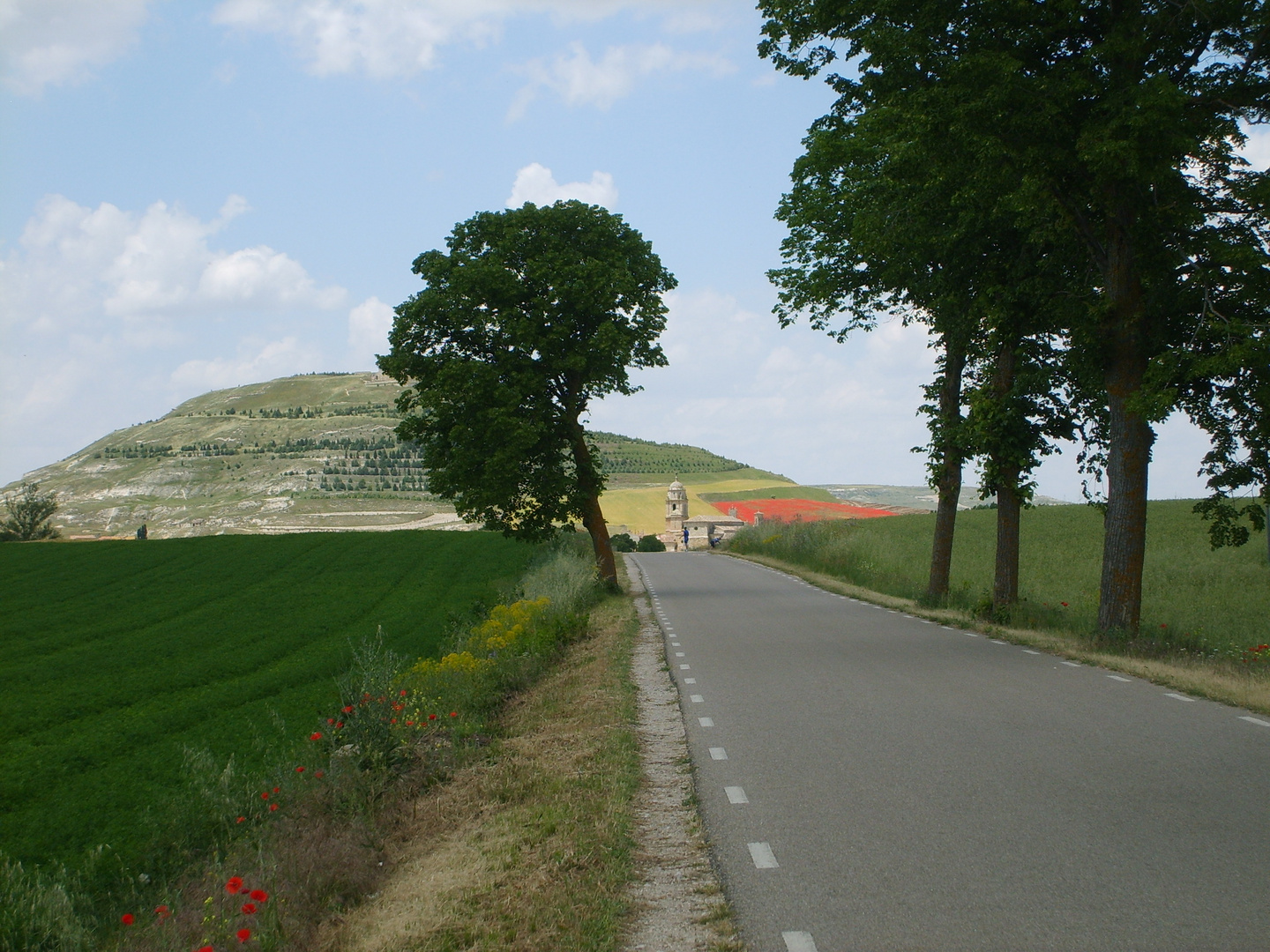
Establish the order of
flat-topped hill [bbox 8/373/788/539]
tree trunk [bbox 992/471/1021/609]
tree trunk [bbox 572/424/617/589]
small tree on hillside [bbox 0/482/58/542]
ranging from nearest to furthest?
1. tree trunk [bbox 992/471/1021/609]
2. tree trunk [bbox 572/424/617/589]
3. small tree on hillside [bbox 0/482/58/542]
4. flat-topped hill [bbox 8/373/788/539]

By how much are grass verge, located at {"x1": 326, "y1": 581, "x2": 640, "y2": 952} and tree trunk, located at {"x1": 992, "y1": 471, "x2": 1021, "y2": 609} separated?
12547mm

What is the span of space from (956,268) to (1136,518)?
5402 mm

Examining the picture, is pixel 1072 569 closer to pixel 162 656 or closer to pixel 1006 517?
pixel 1006 517

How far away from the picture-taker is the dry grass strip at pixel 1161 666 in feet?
35.4

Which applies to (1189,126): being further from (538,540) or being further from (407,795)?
(538,540)

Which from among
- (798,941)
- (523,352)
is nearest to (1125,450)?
(798,941)

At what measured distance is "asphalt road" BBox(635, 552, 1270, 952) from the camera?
5012 millimetres

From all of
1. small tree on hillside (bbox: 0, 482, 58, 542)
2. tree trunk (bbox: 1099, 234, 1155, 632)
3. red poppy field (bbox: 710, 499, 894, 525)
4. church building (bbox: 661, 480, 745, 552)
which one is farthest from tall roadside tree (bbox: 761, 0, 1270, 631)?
small tree on hillside (bbox: 0, 482, 58, 542)

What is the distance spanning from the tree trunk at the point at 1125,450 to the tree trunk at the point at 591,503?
16.6 metres

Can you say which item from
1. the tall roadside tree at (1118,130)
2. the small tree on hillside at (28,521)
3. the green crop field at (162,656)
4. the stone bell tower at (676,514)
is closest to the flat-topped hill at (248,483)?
the stone bell tower at (676,514)

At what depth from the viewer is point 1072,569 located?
112 feet

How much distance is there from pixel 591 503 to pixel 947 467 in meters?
11.7

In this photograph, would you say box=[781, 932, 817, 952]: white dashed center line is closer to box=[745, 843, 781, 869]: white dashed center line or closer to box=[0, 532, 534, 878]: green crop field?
box=[745, 843, 781, 869]: white dashed center line

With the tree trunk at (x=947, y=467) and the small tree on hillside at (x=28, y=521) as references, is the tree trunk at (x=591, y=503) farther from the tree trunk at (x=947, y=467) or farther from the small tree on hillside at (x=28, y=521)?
the small tree on hillside at (x=28, y=521)
